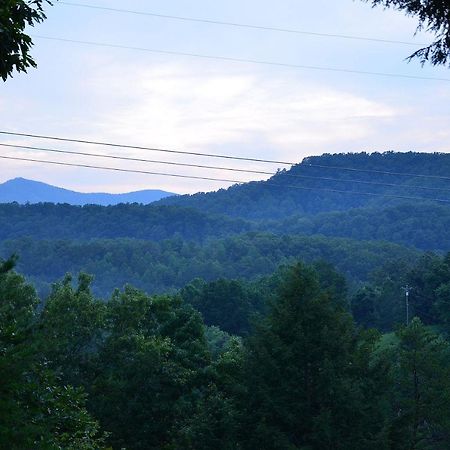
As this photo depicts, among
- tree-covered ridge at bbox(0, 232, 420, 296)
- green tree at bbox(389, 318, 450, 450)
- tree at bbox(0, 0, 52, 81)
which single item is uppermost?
tree-covered ridge at bbox(0, 232, 420, 296)

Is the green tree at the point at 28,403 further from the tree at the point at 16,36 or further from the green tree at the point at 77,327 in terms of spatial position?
the green tree at the point at 77,327

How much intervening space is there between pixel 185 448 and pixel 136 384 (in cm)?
373

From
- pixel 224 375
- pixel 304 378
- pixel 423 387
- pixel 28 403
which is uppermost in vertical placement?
pixel 28 403

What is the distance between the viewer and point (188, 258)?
17900 cm

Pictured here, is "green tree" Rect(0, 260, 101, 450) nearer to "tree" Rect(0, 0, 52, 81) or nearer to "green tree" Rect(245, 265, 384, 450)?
"tree" Rect(0, 0, 52, 81)

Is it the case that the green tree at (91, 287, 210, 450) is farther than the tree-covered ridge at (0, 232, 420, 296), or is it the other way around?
the tree-covered ridge at (0, 232, 420, 296)

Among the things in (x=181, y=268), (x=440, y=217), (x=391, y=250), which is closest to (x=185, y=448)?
(x=391, y=250)

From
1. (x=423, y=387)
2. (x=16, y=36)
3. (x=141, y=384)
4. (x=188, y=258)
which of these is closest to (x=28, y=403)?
(x=16, y=36)

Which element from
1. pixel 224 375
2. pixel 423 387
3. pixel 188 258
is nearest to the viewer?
pixel 224 375

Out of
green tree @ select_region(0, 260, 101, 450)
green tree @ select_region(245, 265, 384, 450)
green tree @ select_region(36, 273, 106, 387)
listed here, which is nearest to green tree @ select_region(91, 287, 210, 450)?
green tree @ select_region(36, 273, 106, 387)

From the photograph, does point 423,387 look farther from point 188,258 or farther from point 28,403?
point 188,258

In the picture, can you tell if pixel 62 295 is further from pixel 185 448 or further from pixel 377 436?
pixel 377 436

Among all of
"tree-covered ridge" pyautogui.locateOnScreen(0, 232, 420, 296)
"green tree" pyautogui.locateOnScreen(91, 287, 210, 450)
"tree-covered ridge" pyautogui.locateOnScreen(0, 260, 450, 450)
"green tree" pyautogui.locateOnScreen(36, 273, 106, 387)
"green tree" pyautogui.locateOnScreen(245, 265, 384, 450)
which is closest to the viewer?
"green tree" pyautogui.locateOnScreen(245, 265, 384, 450)

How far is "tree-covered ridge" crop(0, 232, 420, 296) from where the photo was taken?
15138 centimetres
